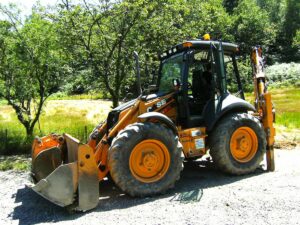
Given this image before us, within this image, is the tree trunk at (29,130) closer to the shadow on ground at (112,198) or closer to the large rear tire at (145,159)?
the shadow on ground at (112,198)

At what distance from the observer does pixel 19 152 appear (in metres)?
11.1

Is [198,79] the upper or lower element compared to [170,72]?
lower

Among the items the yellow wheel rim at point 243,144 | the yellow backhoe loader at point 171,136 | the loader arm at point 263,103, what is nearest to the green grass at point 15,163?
the yellow backhoe loader at point 171,136

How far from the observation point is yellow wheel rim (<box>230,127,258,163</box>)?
297 inches

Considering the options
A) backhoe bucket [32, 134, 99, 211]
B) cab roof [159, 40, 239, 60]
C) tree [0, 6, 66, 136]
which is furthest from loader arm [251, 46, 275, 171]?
tree [0, 6, 66, 136]

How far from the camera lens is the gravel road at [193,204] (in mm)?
5457

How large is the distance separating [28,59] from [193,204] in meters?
7.49

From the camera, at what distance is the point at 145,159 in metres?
6.52

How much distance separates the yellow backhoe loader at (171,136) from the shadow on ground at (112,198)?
0.58 ft

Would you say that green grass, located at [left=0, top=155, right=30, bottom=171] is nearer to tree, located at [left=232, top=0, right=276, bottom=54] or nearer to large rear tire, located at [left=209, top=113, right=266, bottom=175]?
large rear tire, located at [left=209, top=113, right=266, bottom=175]

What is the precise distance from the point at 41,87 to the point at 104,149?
601cm

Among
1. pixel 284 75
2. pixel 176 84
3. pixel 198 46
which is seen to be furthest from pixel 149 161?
pixel 284 75

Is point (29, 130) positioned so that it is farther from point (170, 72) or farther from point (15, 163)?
point (170, 72)

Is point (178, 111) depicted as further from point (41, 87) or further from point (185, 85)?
point (41, 87)
